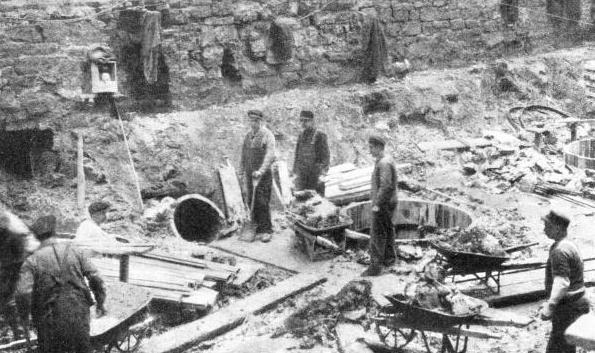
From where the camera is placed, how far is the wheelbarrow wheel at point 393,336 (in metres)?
6.56

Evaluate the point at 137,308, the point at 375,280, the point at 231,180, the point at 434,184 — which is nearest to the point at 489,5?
the point at 434,184

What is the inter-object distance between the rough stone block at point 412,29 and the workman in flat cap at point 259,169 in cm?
597

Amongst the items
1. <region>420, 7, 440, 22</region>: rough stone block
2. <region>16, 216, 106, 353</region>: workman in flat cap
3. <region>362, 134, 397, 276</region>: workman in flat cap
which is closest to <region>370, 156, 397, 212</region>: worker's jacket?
<region>362, 134, 397, 276</region>: workman in flat cap

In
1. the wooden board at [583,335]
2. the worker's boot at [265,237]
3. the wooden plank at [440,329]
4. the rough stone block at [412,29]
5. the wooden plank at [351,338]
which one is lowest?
the worker's boot at [265,237]

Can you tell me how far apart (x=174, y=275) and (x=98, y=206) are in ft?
9.01

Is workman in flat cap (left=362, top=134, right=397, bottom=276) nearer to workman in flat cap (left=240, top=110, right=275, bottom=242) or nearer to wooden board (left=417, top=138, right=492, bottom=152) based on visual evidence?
workman in flat cap (left=240, top=110, right=275, bottom=242)

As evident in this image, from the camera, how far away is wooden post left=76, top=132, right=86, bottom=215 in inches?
405

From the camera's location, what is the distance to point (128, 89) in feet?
38.4

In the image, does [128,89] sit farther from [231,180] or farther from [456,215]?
[456,215]

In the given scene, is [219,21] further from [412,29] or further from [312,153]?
[412,29]

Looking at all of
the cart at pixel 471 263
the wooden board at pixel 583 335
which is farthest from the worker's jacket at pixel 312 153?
the wooden board at pixel 583 335

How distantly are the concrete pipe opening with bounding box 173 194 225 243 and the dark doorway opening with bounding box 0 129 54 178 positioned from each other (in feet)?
7.40

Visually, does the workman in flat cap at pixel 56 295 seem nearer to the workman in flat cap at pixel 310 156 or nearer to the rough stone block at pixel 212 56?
the workman in flat cap at pixel 310 156

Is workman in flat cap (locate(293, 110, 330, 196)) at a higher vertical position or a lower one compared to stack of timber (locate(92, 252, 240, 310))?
higher
